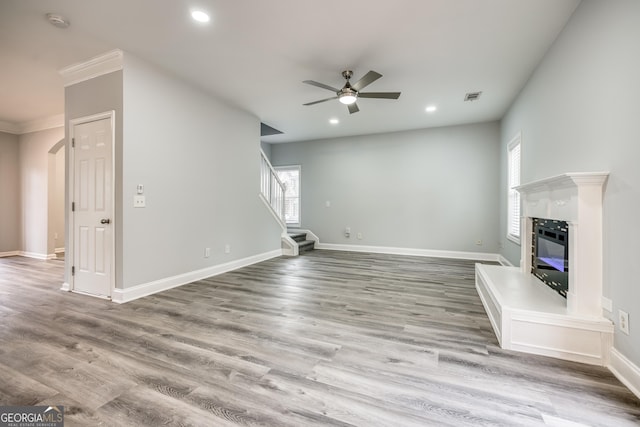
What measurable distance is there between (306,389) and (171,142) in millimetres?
3414

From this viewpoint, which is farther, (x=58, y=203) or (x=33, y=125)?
(x=58, y=203)

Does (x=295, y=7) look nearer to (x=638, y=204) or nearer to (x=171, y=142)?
(x=171, y=142)

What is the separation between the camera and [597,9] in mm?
2068

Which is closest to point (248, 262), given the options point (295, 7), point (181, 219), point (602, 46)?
point (181, 219)

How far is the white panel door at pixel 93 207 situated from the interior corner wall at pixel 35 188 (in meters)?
3.21

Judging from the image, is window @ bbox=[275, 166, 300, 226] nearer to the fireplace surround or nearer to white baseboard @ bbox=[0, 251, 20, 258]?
the fireplace surround

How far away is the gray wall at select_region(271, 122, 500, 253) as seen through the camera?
5684 millimetres

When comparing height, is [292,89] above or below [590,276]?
above

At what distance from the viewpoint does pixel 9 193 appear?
5.92 meters

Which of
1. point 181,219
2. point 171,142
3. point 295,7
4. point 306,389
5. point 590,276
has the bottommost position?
point 306,389

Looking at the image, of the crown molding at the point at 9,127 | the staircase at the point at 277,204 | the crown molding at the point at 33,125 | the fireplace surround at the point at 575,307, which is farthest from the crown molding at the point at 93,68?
the fireplace surround at the point at 575,307

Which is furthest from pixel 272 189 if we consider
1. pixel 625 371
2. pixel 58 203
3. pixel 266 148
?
pixel 625 371

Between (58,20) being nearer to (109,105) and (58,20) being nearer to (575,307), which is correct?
(109,105)

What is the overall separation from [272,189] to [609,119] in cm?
554
